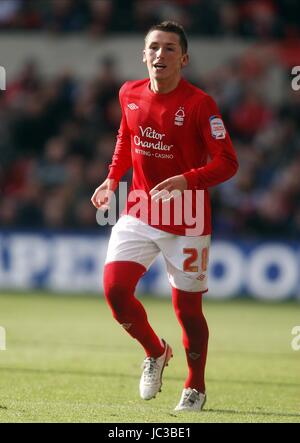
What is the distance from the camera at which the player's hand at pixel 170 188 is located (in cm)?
731

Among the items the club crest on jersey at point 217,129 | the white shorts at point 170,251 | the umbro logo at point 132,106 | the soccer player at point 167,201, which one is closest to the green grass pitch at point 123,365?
the soccer player at point 167,201

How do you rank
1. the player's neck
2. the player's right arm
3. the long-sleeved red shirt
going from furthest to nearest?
the player's right arm < the player's neck < the long-sleeved red shirt

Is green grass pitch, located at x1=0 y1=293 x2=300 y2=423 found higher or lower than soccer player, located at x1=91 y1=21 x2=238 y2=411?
lower

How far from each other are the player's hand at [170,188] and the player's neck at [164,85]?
0.75 m

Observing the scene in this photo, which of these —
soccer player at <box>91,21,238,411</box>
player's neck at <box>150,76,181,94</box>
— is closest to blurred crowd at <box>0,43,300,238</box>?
soccer player at <box>91,21,238,411</box>

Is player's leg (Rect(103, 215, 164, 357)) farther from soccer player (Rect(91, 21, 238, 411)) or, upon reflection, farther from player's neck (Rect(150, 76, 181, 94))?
player's neck (Rect(150, 76, 181, 94))

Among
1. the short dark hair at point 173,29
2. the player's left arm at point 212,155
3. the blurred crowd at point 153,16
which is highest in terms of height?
the short dark hair at point 173,29

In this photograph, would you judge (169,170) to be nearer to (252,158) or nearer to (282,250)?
(282,250)

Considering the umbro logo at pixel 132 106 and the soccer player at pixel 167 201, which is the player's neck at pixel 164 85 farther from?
the umbro logo at pixel 132 106

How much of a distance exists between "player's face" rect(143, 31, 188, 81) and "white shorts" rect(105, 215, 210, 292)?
101 centimetres

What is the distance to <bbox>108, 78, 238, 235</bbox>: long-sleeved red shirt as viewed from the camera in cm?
755

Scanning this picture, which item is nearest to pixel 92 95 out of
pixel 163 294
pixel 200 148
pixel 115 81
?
pixel 115 81

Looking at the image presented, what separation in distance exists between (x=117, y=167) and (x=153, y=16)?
12.3m

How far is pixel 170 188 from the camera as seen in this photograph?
734 centimetres
